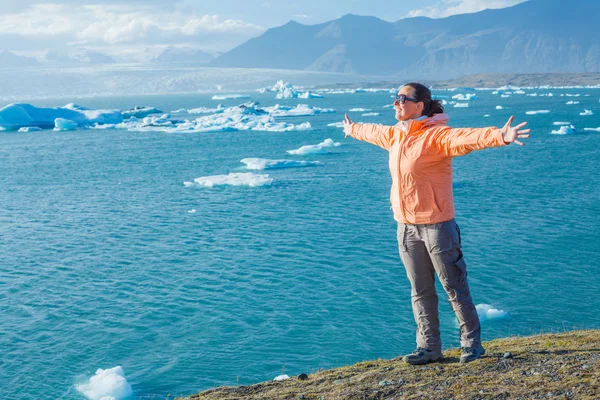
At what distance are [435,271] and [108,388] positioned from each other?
19.1ft

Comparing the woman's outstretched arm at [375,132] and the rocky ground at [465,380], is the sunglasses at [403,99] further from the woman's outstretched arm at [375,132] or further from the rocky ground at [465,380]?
the rocky ground at [465,380]

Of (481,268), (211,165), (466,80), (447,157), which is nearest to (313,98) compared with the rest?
(466,80)

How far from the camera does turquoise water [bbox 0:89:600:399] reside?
A: 10.2 m

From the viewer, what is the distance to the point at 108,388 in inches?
346

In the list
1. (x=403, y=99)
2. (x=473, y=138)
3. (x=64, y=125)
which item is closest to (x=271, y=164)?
(x=403, y=99)

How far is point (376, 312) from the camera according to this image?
1168 centimetres

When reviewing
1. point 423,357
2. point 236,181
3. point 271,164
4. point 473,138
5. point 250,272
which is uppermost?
point 473,138

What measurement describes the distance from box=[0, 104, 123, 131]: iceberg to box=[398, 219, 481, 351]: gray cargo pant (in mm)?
57986

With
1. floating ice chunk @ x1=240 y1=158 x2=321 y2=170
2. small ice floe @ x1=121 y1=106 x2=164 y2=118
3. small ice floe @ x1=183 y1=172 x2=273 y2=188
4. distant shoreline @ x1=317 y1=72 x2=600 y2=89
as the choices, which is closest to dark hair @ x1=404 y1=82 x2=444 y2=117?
small ice floe @ x1=183 y1=172 x2=273 y2=188

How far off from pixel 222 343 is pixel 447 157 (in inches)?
279

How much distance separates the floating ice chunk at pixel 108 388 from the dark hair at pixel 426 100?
20.6 ft

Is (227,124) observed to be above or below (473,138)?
below

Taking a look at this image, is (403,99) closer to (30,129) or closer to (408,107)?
(408,107)

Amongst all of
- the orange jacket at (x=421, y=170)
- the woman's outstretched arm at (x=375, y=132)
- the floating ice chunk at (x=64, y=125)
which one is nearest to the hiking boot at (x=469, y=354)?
the orange jacket at (x=421, y=170)
